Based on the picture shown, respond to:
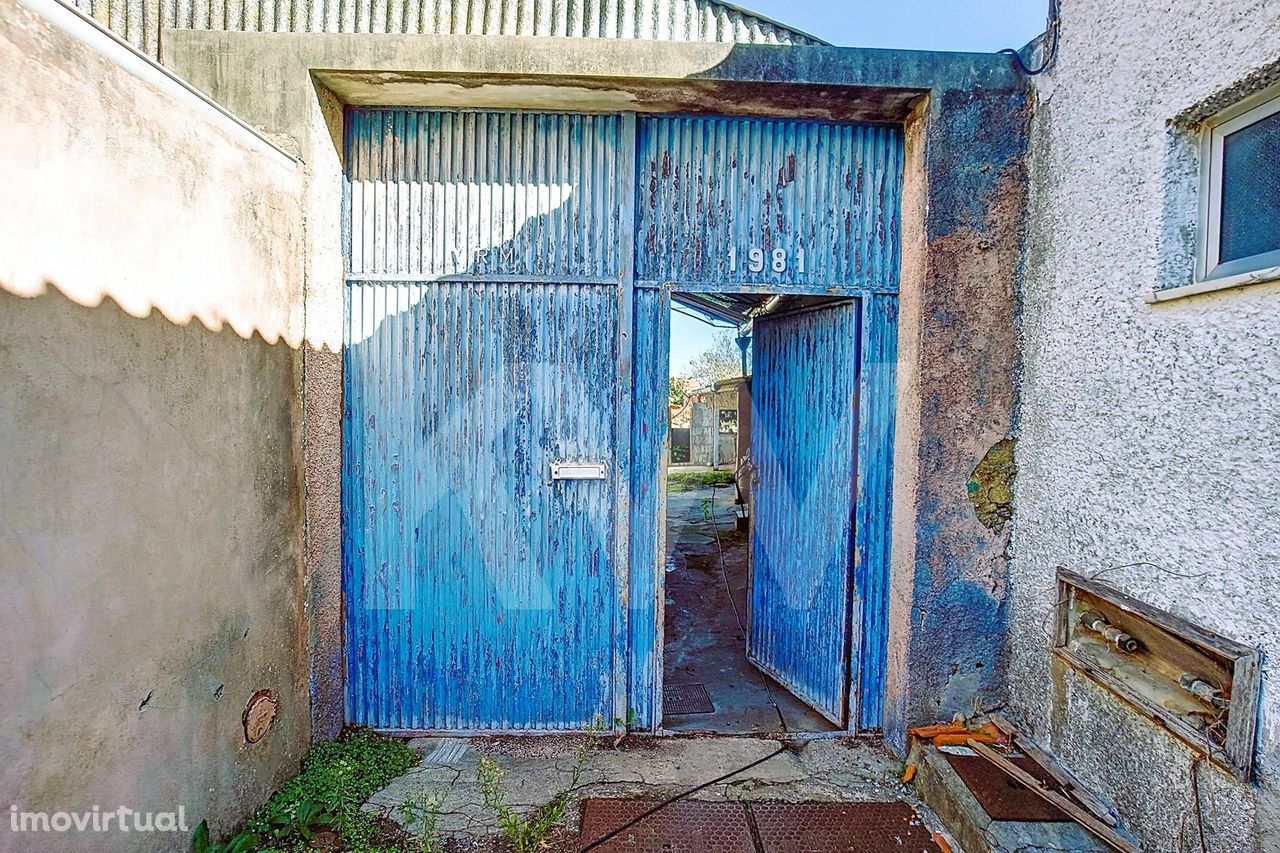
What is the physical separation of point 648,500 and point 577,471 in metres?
0.46

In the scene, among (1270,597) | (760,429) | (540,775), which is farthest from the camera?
(760,429)

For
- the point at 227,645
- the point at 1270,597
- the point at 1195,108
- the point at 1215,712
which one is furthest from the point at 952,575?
the point at 227,645

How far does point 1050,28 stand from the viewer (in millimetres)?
2984

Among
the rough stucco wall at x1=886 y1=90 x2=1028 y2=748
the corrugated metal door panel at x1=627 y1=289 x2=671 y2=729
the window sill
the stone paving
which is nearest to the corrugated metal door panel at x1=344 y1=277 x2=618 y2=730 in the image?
the corrugated metal door panel at x1=627 y1=289 x2=671 y2=729

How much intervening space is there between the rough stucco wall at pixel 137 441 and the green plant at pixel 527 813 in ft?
3.48

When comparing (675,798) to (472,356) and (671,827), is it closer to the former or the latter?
(671,827)

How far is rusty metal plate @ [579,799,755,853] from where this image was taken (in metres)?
2.75

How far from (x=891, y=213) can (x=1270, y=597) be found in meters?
2.43

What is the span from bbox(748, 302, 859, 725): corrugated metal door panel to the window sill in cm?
141

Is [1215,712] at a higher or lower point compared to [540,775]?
higher

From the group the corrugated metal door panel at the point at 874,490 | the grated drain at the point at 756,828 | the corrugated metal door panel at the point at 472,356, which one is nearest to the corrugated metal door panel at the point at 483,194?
the corrugated metal door panel at the point at 472,356

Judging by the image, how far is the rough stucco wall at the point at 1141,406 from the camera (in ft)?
6.70

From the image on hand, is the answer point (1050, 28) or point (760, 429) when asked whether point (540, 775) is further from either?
point (1050, 28)

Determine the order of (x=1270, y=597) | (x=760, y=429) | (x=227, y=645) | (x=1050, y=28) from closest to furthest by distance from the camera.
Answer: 1. (x=1270, y=597)
2. (x=227, y=645)
3. (x=1050, y=28)
4. (x=760, y=429)
